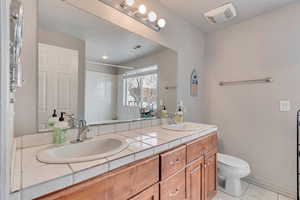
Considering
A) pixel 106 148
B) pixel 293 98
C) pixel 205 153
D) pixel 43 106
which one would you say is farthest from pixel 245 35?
pixel 43 106

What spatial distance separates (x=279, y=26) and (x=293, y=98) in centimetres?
87

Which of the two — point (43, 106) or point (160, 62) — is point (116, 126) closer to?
point (43, 106)

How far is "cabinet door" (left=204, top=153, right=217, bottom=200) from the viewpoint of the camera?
1.44m

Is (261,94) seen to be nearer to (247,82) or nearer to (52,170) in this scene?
(247,82)

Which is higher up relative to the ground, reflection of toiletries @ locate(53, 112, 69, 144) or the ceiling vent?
the ceiling vent

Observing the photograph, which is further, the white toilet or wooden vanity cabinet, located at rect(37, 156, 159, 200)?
the white toilet

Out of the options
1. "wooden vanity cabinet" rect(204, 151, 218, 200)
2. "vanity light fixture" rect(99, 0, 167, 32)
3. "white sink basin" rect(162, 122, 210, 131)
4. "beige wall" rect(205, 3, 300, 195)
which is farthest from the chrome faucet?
"beige wall" rect(205, 3, 300, 195)

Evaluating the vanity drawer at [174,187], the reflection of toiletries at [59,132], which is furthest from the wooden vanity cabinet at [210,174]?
Result: the reflection of toiletries at [59,132]

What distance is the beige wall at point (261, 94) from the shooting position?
66.0 inches

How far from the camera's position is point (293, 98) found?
1.66 meters

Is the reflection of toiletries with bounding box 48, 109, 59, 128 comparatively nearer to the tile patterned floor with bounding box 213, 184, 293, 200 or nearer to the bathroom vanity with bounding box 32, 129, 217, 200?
the bathroom vanity with bounding box 32, 129, 217, 200

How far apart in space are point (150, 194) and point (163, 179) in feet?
0.41

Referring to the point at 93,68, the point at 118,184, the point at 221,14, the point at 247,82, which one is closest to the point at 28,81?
the point at 93,68

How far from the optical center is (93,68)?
4.09ft
